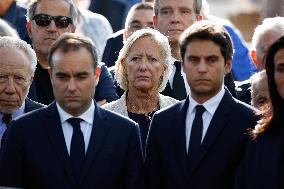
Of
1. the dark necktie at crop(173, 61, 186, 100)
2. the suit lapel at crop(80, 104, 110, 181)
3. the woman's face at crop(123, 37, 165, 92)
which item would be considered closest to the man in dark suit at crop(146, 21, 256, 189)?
the suit lapel at crop(80, 104, 110, 181)

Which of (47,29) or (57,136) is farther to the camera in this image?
(47,29)

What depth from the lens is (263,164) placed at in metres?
8.02

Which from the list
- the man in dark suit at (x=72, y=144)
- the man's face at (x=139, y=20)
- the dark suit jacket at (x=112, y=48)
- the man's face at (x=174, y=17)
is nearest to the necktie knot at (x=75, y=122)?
the man in dark suit at (x=72, y=144)

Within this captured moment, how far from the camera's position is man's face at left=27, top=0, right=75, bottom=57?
10.5 meters

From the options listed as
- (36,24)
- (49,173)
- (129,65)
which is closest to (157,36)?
(129,65)

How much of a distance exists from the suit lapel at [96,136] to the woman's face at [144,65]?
1230mm

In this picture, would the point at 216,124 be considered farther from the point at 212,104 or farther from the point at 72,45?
the point at 72,45

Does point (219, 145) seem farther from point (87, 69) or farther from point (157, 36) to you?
point (157, 36)

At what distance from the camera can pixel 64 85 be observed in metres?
8.45

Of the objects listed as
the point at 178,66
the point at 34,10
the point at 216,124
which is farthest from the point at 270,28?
the point at 216,124

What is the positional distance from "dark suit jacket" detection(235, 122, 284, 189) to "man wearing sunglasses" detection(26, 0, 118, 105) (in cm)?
230

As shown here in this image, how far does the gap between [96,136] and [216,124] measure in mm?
792

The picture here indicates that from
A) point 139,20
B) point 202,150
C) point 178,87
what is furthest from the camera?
point 139,20

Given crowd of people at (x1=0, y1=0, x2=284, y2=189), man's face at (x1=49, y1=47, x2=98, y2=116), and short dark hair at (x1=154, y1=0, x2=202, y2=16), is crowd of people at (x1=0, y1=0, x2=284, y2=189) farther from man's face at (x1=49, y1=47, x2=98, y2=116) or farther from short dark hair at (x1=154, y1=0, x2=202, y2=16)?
short dark hair at (x1=154, y1=0, x2=202, y2=16)
